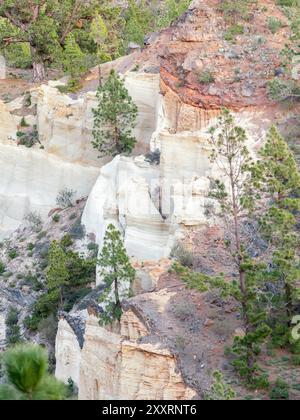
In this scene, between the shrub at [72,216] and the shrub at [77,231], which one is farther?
the shrub at [72,216]

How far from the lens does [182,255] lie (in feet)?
102

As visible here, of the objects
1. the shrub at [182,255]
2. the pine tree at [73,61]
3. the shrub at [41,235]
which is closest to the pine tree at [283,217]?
the shrub at [182,255]

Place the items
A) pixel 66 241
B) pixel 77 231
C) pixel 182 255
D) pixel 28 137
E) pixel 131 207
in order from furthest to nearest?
pixel 28 137 → pixel 77 231 → pixel 66 241 → pixel 131 207 → pixel 182 255

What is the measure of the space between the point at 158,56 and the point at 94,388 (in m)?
25.3

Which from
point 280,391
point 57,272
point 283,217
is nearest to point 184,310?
point 283,217

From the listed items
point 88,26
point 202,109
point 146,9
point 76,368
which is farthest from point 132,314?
point 146,9

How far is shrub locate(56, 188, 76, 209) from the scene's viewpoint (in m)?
45.0

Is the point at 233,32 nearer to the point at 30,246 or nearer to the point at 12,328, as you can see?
the point at 30,246

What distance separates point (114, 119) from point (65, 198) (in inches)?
223

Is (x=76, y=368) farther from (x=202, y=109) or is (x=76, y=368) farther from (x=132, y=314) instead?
(x=202, y=109)

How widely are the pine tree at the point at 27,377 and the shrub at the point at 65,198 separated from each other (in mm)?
31604

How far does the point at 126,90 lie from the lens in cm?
4253

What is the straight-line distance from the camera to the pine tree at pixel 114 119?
42062 millimetres

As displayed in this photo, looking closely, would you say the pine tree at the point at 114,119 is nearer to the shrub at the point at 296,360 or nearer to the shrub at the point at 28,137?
the shrub at the point at 28,137
